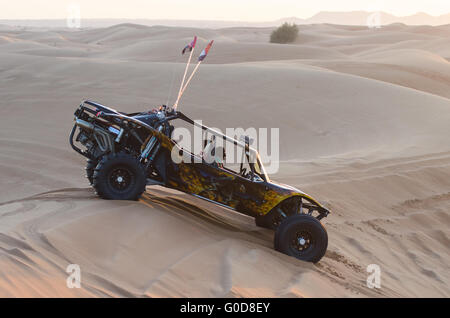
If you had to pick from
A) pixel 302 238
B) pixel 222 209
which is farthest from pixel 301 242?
pixel 222 209

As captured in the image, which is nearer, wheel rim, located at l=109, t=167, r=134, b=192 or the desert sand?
the desert sand

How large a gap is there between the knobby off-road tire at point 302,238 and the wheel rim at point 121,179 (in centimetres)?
206

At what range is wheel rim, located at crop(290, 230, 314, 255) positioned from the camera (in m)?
7.27

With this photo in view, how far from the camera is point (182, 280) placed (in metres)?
5.56

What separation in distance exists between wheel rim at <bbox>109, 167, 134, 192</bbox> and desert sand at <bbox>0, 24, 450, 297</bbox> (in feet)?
0.81

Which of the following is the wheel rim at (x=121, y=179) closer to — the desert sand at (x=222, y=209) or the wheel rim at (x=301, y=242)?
the desert sand at (x=222, y=209)

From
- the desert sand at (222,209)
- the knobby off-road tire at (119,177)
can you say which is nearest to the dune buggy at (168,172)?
the knobby off-road tire at (119,177)

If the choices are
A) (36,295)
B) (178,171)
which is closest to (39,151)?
(178,171)

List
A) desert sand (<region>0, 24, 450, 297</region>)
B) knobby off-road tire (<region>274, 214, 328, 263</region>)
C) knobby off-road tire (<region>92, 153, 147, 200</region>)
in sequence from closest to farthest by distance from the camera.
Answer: desert sand (<region>0, 24, 450, 297</region>), knobby off-road tire (<region>274, 214, 328, 263</region>), knobby off-road tire (<region>92, 153, 147, 200</region>)

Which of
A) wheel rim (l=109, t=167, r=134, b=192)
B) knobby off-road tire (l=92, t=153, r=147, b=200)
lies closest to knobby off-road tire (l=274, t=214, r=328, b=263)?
knobby off-road tire (l=92, t=153, r=147, b=200)

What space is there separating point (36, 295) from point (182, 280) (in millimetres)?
1469

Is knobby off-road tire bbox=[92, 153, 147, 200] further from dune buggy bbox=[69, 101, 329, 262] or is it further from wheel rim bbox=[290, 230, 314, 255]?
wheel rim bbox=[290, 230, 314, 255]
